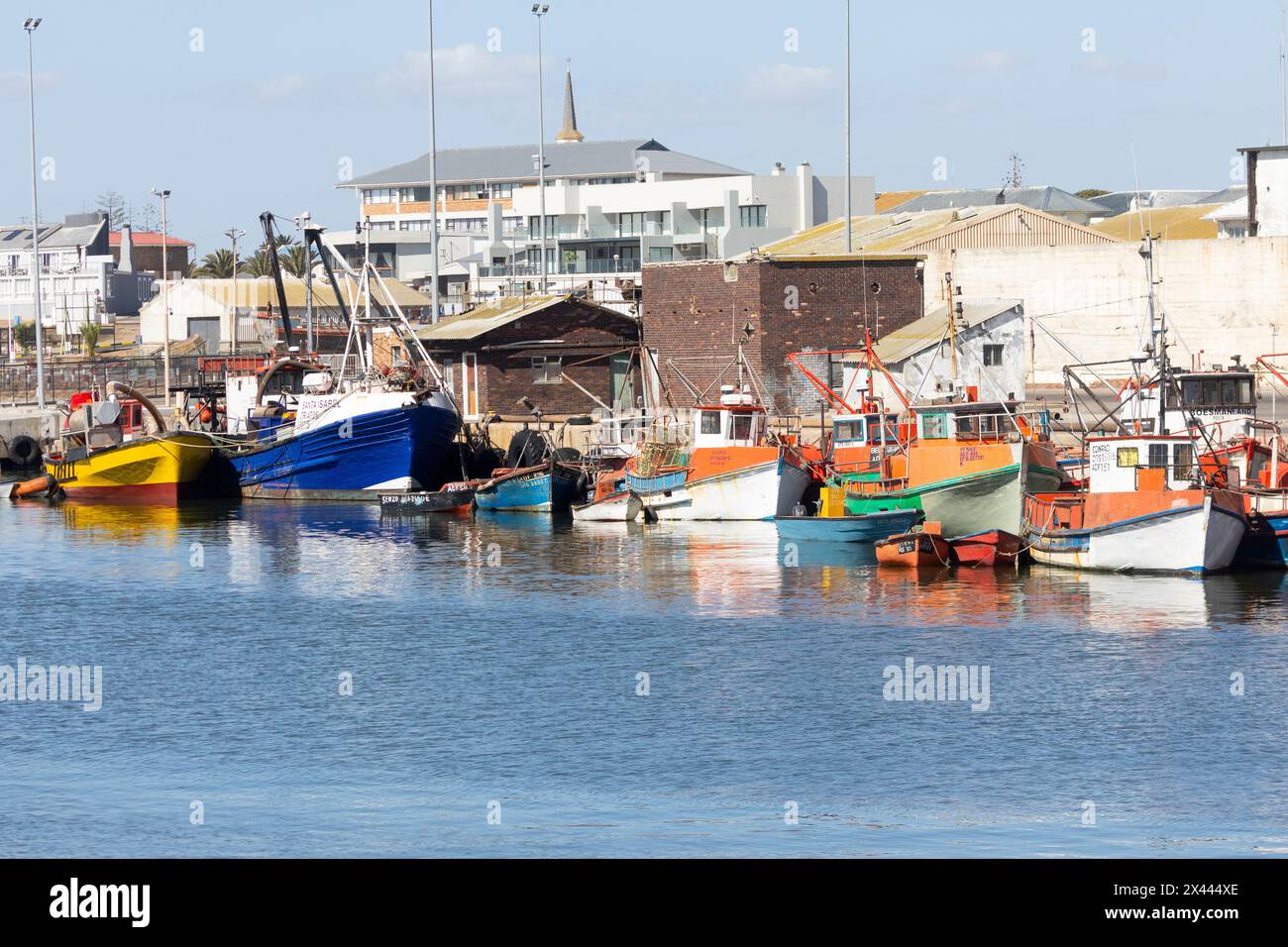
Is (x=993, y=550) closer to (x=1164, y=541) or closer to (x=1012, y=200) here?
(x=1164, y=541)

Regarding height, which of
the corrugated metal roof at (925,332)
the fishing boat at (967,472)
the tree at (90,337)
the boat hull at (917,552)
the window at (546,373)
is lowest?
the boat hull at (917,552)

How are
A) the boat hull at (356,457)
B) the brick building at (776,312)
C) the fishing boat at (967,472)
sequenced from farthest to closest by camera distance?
the brick building at (776,312) → the boat hull at (356,457) → the fishing boat at (967,472)

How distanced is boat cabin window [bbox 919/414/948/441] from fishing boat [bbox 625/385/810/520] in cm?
508

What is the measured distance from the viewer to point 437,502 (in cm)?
5309

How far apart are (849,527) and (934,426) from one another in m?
3.20

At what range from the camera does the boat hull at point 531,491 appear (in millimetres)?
52000

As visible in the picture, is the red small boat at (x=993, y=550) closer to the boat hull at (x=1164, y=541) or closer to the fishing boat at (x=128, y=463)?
the boat hull at (x=1164, y=541)

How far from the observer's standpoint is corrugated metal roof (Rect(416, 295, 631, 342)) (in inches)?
2491

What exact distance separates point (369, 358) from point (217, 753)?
36.1m

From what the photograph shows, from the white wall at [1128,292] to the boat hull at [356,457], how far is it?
785 inches

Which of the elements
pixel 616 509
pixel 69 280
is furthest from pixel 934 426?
pixel 69 280

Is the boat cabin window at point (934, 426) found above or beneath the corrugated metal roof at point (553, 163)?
beneath

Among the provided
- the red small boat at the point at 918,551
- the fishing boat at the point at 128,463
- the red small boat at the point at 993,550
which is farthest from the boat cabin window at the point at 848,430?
the fishing boat at the point at 128,463
